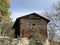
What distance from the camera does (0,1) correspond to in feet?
153

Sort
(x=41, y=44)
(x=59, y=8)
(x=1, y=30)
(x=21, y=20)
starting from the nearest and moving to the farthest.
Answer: (x=41, y=44) → (x=21, y=20) → (x=59, y=8) → (x=1, y=30)

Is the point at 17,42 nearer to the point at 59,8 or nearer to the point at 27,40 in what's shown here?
the point at 27,40

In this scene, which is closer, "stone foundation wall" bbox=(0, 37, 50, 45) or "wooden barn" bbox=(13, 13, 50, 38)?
"stone foundation wall" bbox=(0, 37, 50, 45)

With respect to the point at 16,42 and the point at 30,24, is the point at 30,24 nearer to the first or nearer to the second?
the point at 30,24

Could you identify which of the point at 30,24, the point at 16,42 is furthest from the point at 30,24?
the point at 16,42

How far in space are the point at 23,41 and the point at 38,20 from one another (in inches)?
187

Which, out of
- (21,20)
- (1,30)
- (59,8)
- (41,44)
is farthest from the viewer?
(1,30)

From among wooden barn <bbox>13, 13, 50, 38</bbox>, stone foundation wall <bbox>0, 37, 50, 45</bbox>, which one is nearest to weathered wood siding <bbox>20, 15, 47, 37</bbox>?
wooden barn <bbox>13, 13, 50, 38</bbox>

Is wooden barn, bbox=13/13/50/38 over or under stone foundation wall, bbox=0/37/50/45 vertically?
over

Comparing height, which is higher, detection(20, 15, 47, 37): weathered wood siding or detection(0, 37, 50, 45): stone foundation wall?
detection(20, 15, 47, 37): weathered wood siding

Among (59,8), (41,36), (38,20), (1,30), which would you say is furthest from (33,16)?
(1,30)

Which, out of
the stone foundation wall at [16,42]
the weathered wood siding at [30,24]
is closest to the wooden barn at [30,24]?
the weathered wood siding at [30,24]

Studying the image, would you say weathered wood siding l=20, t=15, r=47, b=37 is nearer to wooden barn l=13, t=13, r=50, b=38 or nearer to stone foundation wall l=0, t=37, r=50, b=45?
wooden barn l=13, t=13, r=50, b=38

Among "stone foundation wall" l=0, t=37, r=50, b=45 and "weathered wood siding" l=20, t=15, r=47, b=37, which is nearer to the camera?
"stone foundation wall" l=0, t=37, r=50, b=45
